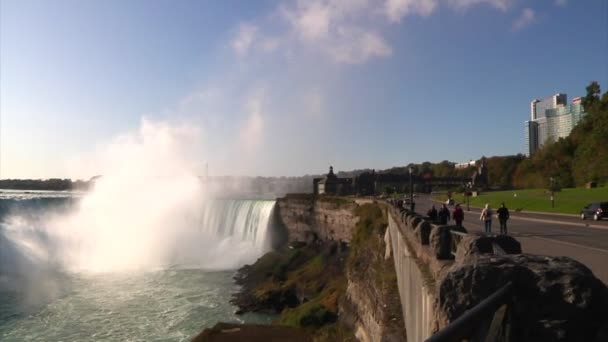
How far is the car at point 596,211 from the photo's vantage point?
80.0 ft

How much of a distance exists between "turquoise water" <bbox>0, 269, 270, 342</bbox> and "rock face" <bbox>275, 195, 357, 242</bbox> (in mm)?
10618

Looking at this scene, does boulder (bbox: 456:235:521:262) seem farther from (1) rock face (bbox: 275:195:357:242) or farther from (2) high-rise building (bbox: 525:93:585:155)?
(2) high-rise building (bbox: 525:93:585:155)

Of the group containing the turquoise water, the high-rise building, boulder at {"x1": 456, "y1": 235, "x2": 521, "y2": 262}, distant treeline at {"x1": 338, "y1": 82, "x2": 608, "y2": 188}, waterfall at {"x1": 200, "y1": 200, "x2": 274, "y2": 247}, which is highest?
the high-rise building

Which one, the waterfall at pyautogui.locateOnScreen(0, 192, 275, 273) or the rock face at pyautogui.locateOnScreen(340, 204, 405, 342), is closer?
the rock face at pyautogui.locateOnScreen(340, 204, 405, 342)

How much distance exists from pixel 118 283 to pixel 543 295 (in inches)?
1517

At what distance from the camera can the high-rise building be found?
133 meters

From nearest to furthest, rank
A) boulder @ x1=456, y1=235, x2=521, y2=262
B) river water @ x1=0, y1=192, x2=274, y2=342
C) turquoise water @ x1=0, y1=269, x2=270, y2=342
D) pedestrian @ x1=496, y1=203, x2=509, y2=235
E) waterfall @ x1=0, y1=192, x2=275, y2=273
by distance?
boulder @ x1=456, y1=235, x2=521, y2=262
pedestrian @ x1=496, y1=203, x2=509, y2=235
turquoise water @ x1=0, y1=269, x2=270, y2=342
river water @ x1=0, y1=192, x2=274, y2=342
waterfall @ x1=0, y1=192, x2=275, y2=273

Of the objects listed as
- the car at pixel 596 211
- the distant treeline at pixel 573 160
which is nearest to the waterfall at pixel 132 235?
the distant treeline at pixel 573 160

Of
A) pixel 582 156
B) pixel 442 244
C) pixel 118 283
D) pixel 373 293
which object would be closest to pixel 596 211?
pixel 373 293

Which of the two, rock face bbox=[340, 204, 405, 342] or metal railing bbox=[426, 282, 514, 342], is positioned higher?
metal railing bbox=[426, 282, 514, 342]

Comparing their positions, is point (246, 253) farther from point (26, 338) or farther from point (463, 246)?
point (463, 246)

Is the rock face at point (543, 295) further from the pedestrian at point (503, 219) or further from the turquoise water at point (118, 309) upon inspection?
the turquoise water at point (118, 309)

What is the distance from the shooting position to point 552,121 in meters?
148

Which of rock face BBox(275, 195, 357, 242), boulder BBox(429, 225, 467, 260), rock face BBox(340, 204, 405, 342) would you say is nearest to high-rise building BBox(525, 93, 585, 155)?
rock face BBox(275, 195, 357, 242)
